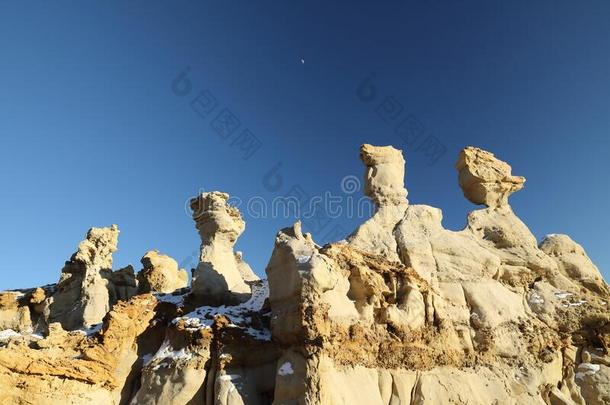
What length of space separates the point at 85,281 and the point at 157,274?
147 inches

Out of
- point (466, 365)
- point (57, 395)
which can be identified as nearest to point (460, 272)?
point (466, 365)

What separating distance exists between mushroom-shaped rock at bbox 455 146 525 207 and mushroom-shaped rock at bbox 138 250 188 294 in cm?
1668

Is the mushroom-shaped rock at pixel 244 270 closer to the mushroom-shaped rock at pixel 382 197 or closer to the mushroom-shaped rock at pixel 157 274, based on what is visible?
the mushroom-shaped rock at pixel 157 274

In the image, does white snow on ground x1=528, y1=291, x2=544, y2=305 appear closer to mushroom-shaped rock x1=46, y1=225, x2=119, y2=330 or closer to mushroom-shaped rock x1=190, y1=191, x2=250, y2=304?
mushroom-shaped rock x1=190, y1=191, x2=250, y2=304

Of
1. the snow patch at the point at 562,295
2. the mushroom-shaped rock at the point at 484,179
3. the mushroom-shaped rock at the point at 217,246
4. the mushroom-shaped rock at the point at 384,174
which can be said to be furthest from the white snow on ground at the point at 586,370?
the mushroom-shaped rock at the point at 217,246

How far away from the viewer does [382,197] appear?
23578 millimetres

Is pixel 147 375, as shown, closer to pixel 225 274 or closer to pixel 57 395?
pixel 57 395

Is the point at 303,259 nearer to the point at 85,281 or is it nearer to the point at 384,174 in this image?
the point at 384,174

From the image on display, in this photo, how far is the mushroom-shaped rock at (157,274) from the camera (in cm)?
2778

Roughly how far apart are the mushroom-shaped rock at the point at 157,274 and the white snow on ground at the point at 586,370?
1975cm

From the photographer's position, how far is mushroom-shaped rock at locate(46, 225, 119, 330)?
24.9 metres

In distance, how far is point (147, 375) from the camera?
17.3 m

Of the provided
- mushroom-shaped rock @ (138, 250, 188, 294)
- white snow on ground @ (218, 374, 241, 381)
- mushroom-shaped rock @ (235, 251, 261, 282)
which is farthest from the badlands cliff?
mushroom-shaped rock @ (235, 251, 261, 282)

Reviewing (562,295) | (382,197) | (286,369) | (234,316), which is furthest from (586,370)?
(234,316)
